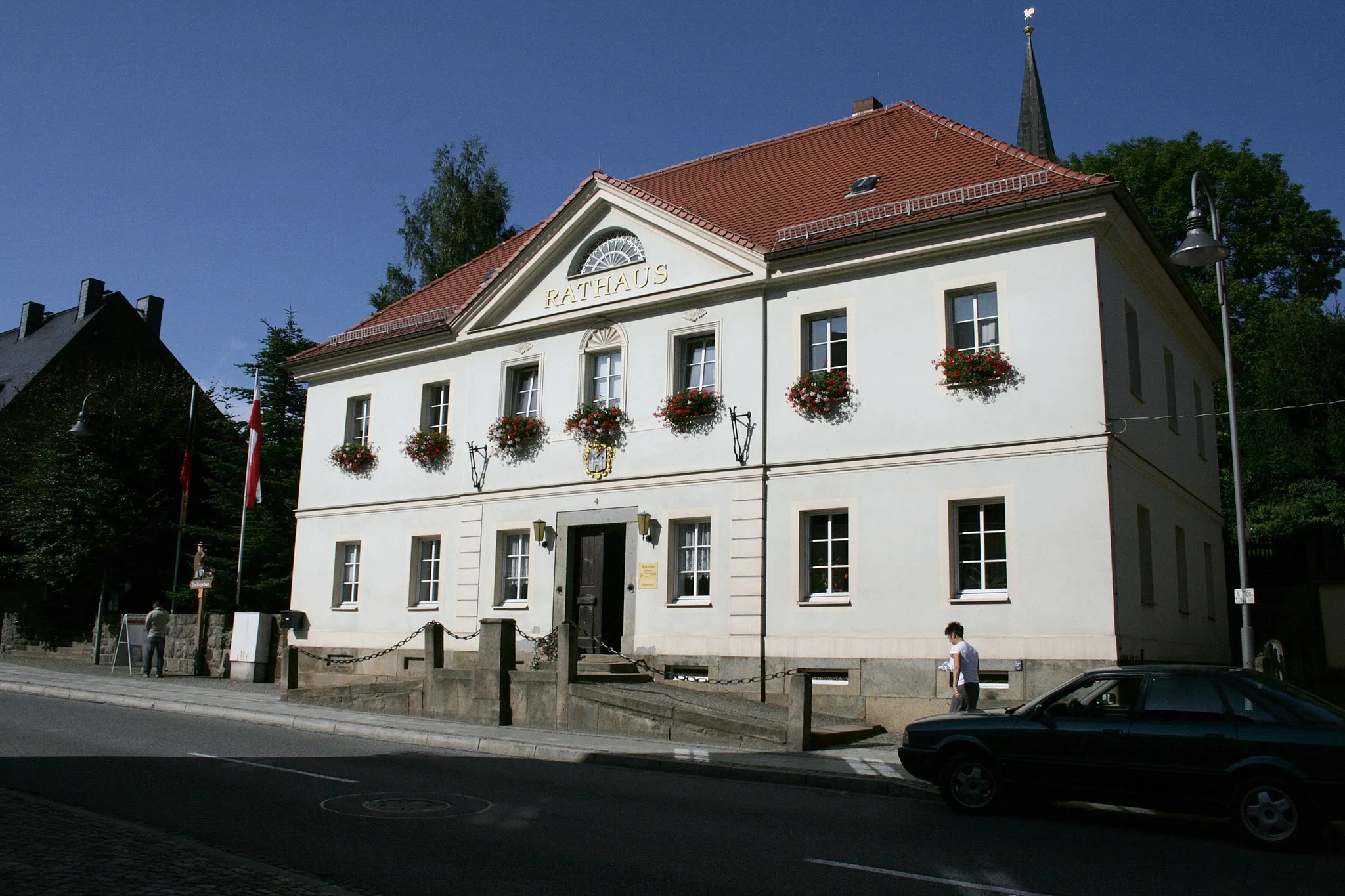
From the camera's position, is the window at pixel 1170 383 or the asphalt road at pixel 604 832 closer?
the asphalt road at pixel 604 832

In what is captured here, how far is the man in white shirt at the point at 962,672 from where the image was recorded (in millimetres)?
13844

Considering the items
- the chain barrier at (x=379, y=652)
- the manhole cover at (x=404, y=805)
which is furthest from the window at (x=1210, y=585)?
the manhole cover at (x=404, y=805)

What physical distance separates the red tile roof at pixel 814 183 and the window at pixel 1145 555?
5.78 m

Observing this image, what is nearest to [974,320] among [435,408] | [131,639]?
[435,408]

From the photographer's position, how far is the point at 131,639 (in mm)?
27484

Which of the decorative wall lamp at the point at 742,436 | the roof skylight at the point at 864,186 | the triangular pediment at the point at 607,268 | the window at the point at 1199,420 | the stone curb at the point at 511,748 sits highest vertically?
the roof skylight at the point at 864,186

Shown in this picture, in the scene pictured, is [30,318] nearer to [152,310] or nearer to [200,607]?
[152,310]

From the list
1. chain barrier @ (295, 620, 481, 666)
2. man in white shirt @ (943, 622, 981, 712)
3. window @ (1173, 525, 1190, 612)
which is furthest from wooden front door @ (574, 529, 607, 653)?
window @ (1173, 525, 1190, 612)

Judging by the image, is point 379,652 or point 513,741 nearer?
point 513,741

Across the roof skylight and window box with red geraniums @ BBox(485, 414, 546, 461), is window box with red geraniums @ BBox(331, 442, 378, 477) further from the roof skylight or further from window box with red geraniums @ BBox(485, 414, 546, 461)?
the roof skylight

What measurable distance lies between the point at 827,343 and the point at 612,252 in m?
5.30

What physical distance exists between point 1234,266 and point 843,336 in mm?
28787

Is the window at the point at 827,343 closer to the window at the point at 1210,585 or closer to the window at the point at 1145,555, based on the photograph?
the window at the point at 1145,555

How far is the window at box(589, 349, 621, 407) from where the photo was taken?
21.5 meters
